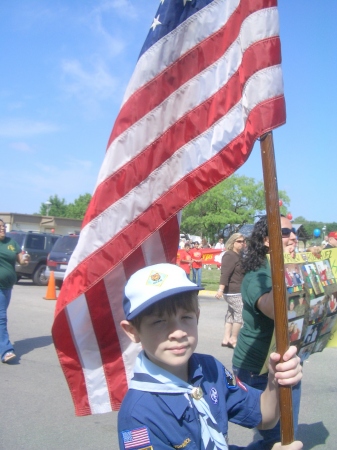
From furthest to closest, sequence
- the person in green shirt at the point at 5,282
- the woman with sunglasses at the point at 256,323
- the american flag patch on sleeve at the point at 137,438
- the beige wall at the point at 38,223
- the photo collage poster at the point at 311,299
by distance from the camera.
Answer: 1. the beige wall at the point at 38,223
2. the person in green shirt at the point at 5,282
3. the woman with sunglasses at the point at 256,323
4. the photo collage poster at the point at 311,299
5. the american flag patch on sleeve at the point at 137,438

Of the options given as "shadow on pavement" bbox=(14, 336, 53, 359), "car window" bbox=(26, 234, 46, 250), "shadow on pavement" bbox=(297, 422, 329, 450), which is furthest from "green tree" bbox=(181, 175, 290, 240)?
"shadow on pavement" bbox=(297, 422, 329, 450)

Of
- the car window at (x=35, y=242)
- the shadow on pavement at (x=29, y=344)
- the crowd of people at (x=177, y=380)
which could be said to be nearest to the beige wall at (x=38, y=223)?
the car window at (x=35, y=242)

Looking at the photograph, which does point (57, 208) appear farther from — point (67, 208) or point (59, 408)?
point (59, 408)

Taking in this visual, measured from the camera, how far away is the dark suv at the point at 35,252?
1833 cm

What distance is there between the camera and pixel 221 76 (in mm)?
2670

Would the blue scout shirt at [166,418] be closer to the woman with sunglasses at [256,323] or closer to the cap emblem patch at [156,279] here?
the cap emblem patch at [156,279]

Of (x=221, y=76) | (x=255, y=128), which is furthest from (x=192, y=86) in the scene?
(x=255, y=128)

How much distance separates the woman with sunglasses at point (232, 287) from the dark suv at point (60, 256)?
9454mm

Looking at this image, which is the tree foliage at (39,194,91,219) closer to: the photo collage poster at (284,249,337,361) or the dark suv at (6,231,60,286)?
the dark suv at (6,231,60,286)

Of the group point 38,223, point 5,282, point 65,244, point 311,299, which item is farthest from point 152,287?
point 38,223

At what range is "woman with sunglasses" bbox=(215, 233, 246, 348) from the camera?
8.01m

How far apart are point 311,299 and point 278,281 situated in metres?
1.10

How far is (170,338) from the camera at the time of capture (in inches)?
73.4

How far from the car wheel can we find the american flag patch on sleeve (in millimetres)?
17491
